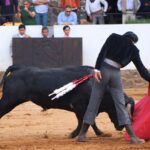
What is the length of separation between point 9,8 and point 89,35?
2.27 meters

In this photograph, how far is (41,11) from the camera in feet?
69.9

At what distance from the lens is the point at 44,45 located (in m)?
21.2

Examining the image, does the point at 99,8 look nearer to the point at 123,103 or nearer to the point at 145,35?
the point at 145,35

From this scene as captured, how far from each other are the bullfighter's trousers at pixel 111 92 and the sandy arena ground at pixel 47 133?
1.27ft

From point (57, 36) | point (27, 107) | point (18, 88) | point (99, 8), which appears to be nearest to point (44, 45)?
point (57, 36)

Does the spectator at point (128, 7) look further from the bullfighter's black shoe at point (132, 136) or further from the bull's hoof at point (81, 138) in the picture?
the bullfighter's black shoe at point (132, 136)

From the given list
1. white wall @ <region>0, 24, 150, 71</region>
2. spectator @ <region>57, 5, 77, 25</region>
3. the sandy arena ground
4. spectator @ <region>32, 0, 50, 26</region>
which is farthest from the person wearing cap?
spectator @ <region>32, 0, 50, 26</region>

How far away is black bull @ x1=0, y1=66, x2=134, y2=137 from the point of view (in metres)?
12.2

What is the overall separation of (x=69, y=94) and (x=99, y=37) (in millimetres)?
9441

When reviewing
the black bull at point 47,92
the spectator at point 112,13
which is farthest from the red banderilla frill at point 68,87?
the spectator at point 112,13

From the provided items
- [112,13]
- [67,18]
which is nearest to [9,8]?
[67,18]

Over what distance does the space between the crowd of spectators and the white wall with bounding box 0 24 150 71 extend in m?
0.30

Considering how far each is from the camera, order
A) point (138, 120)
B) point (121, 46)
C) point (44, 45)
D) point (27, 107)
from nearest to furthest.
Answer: point (121, 46) < point (138, 120) < point (27, 107) < point (44, 45)

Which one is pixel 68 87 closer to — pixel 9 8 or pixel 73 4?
pixel 9 8
